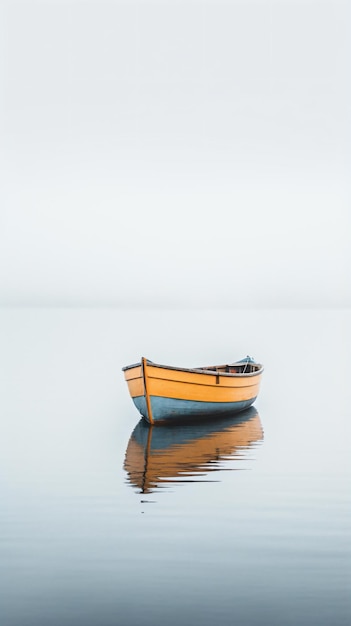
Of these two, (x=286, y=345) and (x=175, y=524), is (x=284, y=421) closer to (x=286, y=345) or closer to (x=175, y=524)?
(x=175, y=524)

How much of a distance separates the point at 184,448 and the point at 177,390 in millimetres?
3972

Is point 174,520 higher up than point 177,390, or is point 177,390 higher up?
point 177,390

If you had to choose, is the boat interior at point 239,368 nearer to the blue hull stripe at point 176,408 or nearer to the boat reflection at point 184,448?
the boat reflection at point 184,448

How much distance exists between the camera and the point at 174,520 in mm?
13789

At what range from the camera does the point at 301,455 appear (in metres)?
21.8

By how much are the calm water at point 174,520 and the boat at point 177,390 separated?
2.66 feet

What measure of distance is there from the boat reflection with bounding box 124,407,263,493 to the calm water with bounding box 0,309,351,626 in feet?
0.21

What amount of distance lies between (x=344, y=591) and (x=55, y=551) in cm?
494

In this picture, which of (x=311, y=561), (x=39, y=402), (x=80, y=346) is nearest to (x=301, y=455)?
(x=311, y=561)

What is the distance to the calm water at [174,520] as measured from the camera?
31.9ft

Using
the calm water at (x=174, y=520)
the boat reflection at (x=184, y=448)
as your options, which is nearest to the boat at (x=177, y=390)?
the boat reflection at (x=184, y=448)

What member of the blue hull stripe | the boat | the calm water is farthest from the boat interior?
the blue hull stripe

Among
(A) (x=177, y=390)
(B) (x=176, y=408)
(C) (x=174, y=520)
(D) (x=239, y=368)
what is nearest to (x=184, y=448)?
(A) (x=177, y=390)

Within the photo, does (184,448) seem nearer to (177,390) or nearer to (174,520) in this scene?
(177,390)
